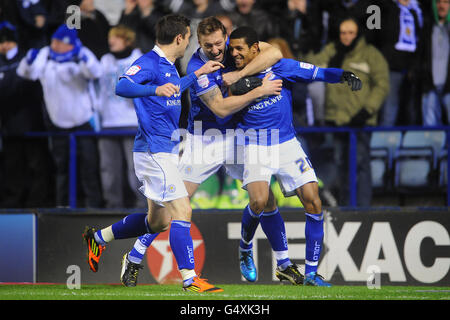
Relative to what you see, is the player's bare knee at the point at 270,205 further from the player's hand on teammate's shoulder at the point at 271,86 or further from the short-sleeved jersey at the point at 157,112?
the short-sleeved jersey at the point at 157,112

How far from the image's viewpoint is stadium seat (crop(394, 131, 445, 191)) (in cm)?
950

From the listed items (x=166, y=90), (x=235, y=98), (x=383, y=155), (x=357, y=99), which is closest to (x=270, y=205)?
(x=235, y=98)

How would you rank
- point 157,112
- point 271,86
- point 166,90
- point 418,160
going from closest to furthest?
point 166,90 → point 157,112 → point 271,86 → point 418,160

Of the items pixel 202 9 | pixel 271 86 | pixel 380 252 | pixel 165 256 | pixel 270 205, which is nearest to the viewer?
pixel 271 86

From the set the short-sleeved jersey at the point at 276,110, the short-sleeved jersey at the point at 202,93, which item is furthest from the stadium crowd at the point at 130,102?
the short-sleeved jersey at the point at 276,110

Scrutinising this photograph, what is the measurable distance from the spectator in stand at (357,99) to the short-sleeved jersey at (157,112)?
9.69 feet

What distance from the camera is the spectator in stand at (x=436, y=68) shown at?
10.0m

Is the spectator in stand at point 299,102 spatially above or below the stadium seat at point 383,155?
above

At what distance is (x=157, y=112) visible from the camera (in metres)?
7.05

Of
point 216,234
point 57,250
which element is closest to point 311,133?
point 216,234

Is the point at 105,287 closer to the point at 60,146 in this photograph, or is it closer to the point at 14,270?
the point at 14,270

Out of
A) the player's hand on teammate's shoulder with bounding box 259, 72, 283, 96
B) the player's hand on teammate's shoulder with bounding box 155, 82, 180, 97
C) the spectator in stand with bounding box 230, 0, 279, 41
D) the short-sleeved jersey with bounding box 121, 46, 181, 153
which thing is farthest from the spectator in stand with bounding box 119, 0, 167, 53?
the player's hand on teammate's shoulder with bounding box 155, 82, 180, 97

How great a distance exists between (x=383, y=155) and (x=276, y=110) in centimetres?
243

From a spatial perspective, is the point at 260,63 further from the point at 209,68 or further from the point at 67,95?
the point at 67,95
